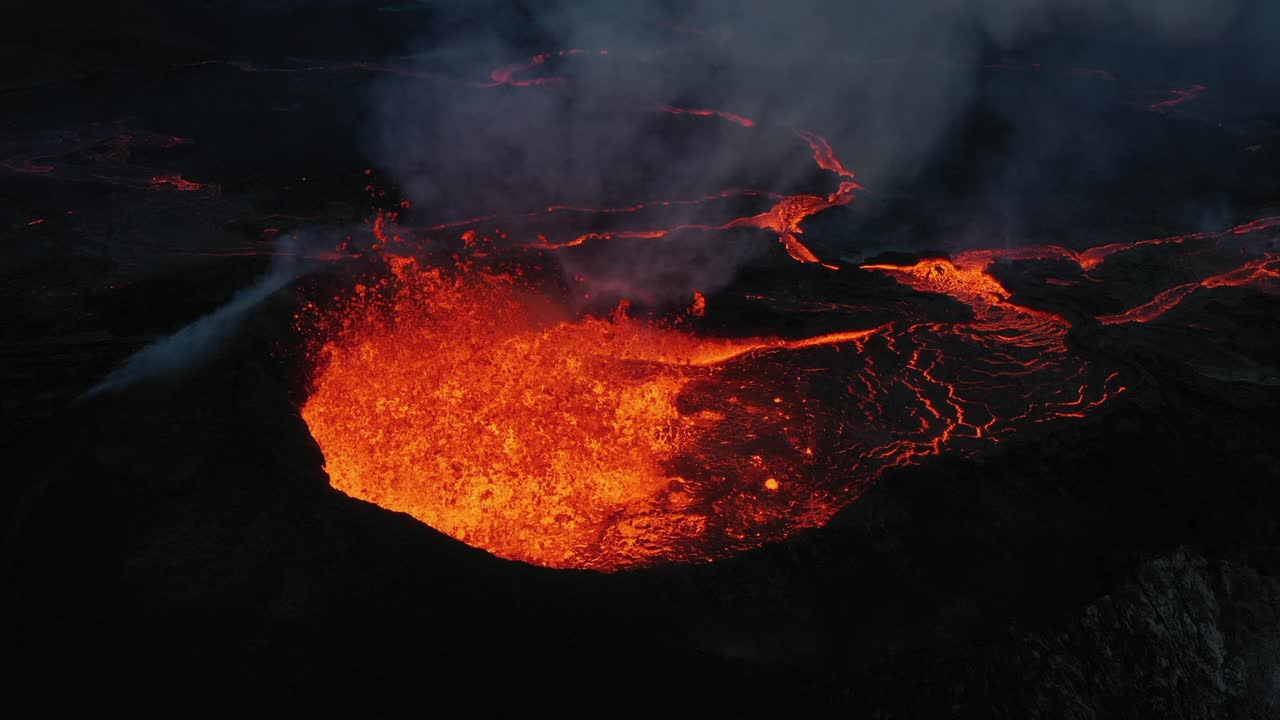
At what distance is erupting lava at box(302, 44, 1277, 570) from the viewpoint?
3.63 metres

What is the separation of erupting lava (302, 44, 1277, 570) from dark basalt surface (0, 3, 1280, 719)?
0.27 metres

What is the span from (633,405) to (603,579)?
154 cm

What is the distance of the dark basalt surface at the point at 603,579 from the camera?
7.97ft

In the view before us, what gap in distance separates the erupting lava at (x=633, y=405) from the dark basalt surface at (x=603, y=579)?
274 millimetres

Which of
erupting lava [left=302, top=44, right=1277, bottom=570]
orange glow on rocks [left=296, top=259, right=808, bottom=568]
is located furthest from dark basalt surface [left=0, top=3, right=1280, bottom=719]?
orange glow on rocks [left=296, top=259, right=808, bottom=568]

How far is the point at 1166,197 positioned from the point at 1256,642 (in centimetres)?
611

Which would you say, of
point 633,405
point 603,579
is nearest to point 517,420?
point 633,405

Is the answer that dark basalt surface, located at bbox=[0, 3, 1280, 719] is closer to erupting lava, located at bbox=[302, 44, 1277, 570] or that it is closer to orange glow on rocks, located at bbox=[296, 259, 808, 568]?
erupting lava, located at bbox=[302, 44, 1277, 570]

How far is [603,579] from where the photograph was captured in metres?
2.93

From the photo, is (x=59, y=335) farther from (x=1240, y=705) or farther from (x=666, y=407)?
(x=1240, y=705)

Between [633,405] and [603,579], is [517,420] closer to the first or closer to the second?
[633,405]

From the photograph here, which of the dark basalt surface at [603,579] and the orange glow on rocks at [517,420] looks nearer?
the dark basalt surface at [603,579]

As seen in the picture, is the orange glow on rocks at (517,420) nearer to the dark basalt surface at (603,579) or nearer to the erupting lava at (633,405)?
the erupting lava at (633,405)

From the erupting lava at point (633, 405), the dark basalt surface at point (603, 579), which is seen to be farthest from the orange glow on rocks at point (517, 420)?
the dark basalt surface at point (603, 579)
